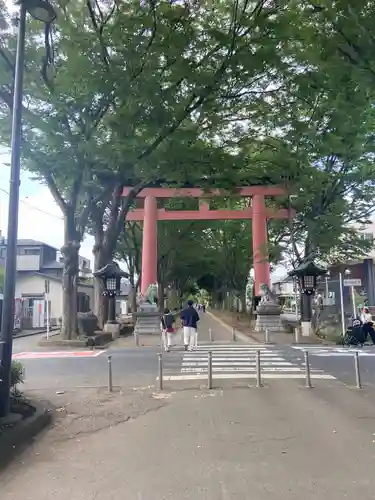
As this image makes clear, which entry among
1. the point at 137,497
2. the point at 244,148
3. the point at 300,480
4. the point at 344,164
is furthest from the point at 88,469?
the point at 344,164

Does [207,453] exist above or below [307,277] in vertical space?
below

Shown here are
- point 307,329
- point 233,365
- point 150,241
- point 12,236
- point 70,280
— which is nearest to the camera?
point 12,236

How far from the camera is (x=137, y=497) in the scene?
426cm

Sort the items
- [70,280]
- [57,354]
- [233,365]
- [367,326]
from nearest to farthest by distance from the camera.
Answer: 1. [233,365]
2. [57,354]
3. [367,326]
4. [70,280]

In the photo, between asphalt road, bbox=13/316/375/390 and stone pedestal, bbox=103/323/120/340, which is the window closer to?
stone pedestal, bbox=103/323/120/340

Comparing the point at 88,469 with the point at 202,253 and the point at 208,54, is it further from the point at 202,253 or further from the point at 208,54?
the point at 202,253

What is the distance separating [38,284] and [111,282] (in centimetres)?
1921

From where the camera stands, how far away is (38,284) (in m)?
40.6

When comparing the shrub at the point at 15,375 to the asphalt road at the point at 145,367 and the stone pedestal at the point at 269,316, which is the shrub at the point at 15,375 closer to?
the asphalt road at the point at 145,367

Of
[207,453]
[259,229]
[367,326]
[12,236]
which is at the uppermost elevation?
[259,229]

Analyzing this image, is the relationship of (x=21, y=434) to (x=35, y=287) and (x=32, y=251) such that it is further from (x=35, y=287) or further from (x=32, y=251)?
(x=32, y=251)

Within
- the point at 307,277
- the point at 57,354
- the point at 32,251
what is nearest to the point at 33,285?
the point at 32,251

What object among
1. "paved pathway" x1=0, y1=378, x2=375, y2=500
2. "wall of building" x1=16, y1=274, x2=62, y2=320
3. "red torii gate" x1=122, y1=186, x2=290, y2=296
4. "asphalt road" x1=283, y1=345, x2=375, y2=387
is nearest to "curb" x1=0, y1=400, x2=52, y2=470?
"paved pathway" x1=0, y1=378, x2=375, y2=500

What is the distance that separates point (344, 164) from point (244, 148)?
9.63 meters
